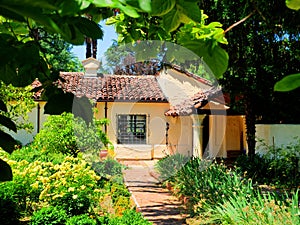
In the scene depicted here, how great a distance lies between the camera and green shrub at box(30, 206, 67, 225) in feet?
16.7

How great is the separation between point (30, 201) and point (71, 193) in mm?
1229

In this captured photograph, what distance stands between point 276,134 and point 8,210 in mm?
8521

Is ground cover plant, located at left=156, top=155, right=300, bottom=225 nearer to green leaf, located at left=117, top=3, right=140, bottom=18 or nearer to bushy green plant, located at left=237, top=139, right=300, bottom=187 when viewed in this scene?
bushy green plant, located at left=237, top=139, right=300, bottom=187

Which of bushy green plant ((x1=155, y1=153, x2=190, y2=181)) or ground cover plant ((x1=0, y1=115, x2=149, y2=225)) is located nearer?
ground cover plant ((x1=0, y1=115, x2=149, y2=225))

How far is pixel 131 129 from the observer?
15.4 meters

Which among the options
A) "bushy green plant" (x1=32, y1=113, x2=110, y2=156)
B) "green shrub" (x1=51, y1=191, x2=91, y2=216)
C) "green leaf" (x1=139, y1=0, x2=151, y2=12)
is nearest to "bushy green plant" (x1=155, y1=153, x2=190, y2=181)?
"bushy green plant" (x1=32, y1=113, x2=110, y2=156)

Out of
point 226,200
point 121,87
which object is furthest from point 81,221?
point 121,87

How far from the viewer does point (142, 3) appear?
2.04 feet

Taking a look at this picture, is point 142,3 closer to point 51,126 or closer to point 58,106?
point 58,106

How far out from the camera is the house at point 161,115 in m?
14.9

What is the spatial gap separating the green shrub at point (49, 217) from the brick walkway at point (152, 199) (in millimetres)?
1795

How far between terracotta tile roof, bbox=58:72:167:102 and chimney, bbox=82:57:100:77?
0.83 feet

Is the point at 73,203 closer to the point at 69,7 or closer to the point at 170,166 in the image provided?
the point at 170,166

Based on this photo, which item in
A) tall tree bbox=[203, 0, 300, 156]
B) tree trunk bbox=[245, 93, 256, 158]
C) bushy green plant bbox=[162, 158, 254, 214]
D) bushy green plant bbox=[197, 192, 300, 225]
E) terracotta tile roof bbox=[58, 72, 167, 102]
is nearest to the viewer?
bushy green plant bbox=[197, 192, 300, 225]
